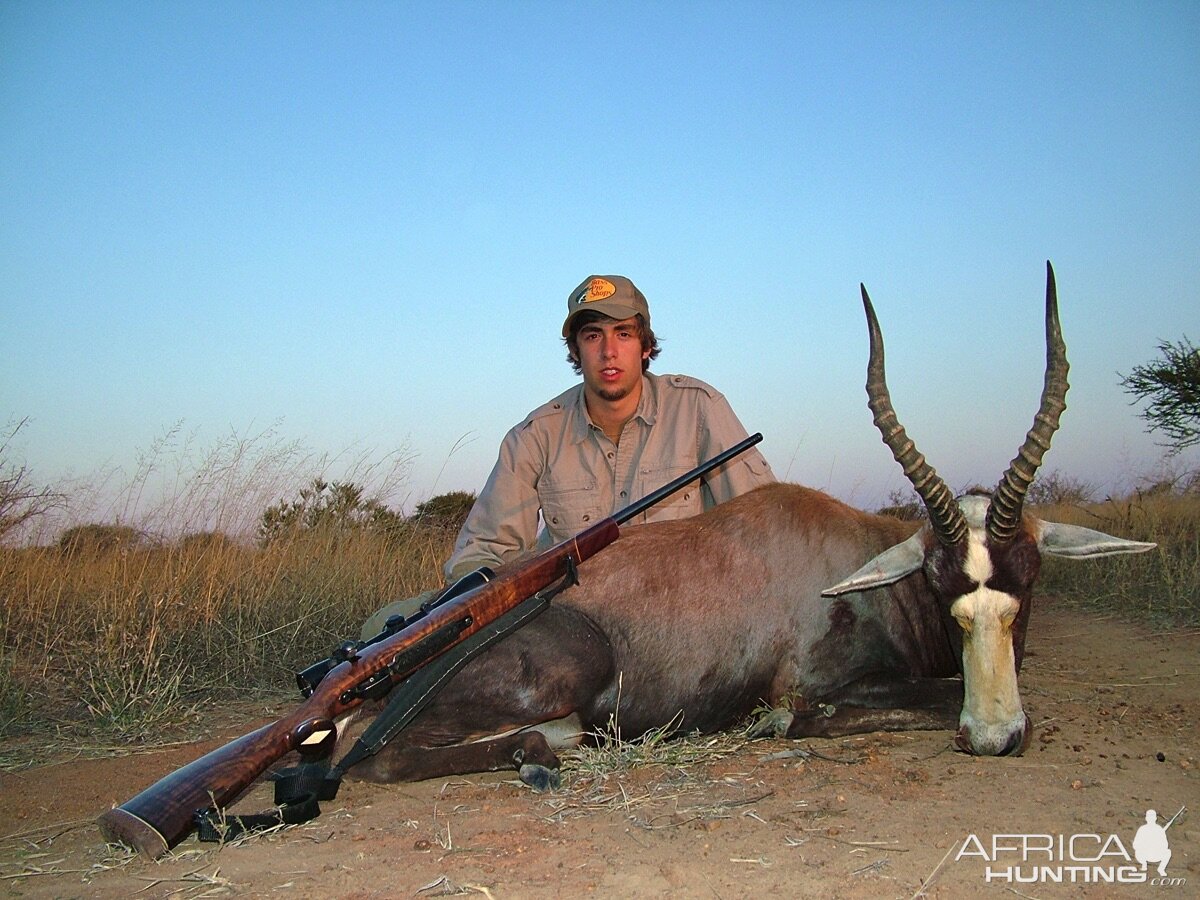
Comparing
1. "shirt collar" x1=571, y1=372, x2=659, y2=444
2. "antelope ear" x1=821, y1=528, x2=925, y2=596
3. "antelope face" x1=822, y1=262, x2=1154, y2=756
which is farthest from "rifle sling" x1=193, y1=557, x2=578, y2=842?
"shirt collar" x1=571, y1=372, x2=659, y2=444

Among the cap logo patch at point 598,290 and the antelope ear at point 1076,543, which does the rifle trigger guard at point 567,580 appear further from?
the cap logo patch at point 598,290

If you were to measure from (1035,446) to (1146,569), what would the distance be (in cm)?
460

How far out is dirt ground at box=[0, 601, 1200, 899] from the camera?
2.75m

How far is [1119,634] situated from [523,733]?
180 inches

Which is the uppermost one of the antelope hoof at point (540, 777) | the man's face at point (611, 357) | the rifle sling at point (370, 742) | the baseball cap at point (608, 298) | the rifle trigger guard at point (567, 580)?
the baseball cap at point (608, 298)

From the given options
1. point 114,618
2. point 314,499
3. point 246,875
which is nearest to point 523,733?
point 246,875

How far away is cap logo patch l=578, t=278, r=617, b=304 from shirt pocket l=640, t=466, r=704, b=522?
109 centimetres

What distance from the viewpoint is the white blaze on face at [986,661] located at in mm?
3771

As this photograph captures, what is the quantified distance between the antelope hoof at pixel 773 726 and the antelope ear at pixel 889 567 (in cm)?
58

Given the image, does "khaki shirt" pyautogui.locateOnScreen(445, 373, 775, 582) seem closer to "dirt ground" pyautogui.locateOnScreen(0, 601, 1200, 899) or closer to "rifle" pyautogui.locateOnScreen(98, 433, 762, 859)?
"rifle" pyautogui.locateOnScreen(98, 433, 762, 859)

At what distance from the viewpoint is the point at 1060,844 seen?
290 centimetres

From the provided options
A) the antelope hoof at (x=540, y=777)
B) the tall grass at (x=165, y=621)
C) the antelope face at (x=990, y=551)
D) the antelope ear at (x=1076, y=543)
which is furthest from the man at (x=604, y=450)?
the antelope hoof at (x=540, y=777)

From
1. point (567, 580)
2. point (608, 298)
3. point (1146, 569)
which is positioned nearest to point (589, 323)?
point (608, 298)

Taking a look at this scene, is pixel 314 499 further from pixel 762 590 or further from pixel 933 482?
pixel 933 482
